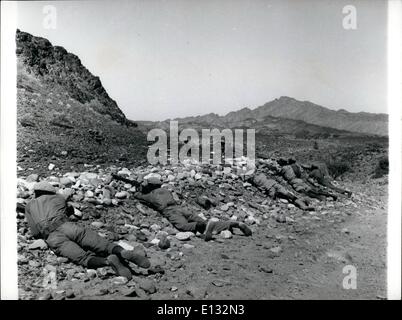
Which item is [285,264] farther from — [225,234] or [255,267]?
[225,234]

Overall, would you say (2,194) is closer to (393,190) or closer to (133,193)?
(133,193)

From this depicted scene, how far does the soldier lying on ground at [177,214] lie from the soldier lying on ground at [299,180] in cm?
214

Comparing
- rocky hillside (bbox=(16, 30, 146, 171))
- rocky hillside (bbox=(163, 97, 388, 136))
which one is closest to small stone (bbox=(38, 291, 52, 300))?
rocky hillside (bbox=(16, 30, 146, 171))

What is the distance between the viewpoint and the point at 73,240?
3.55 metres

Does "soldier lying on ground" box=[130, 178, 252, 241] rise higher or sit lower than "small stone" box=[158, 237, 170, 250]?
higher

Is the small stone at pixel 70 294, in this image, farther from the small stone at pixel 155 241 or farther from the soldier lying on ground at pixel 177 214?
the soldier lying on ground at pixel 177 214

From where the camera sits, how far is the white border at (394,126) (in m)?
3.96

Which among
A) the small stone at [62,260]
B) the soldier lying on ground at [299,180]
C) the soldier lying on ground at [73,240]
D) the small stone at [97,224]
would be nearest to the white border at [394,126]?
the soldier lying on ground at [299,180]

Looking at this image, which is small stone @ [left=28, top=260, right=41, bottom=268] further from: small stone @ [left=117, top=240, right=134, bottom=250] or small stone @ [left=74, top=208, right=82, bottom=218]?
small stone @ [left=117, top=240, right=134, bottom=250]

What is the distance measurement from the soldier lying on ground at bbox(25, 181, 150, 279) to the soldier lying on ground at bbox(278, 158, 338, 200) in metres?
3.53

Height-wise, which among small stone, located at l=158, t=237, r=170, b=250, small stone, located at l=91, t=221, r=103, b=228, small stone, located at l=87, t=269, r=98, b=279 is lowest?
small stone, located at l=87, t=269, r=98, b=279

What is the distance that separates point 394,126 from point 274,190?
2.04 meters

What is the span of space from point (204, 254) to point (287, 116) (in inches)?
526

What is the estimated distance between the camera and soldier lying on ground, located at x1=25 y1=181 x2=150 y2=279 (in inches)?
134
